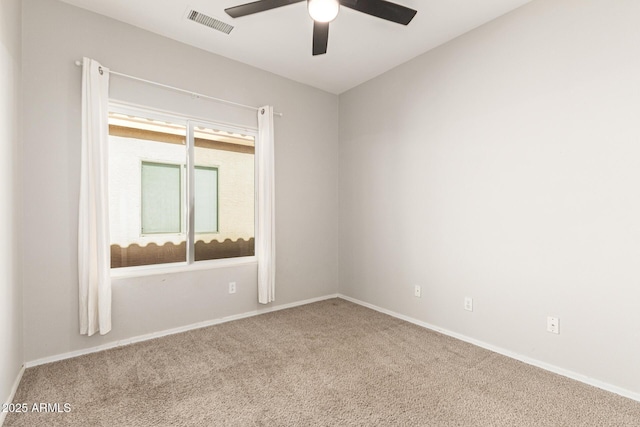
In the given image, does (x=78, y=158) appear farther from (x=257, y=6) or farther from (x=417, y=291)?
(x=417, y=291)

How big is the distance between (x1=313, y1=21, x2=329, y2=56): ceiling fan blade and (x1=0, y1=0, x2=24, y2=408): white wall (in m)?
1.85

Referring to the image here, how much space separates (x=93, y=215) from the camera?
252 centimetres

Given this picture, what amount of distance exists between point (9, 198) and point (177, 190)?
4.29ft

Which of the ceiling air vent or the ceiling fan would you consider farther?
the ceiling air vent

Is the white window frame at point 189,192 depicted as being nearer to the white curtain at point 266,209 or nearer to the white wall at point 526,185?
the white curtain at point 266,209

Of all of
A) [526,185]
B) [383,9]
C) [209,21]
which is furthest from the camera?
[209,21]

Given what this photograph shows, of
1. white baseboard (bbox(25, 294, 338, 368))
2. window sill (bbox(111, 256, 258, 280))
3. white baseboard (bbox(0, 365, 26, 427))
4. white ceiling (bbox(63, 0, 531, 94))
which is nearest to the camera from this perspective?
white baseboard (bbox(0, 365, 26, 427))

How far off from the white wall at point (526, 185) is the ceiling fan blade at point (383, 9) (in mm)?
953

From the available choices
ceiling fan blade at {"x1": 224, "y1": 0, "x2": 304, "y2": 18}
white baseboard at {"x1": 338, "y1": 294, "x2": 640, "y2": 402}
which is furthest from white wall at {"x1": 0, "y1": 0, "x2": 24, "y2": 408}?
white baseboard at {"x1": 338, "y1": 294, "x2": 640, "y2": 402}

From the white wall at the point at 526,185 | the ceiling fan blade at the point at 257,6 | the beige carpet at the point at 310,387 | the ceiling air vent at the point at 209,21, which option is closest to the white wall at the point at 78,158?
the beige carpet at the point at 310,387

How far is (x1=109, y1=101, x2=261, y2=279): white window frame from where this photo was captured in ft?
9.23

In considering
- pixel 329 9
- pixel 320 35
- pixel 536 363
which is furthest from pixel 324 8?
pixel 536 363

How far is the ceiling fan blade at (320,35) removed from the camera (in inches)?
89.6

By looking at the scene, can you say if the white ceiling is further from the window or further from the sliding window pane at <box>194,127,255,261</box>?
the sliding window pane at <box>194,127,255,261</box>
